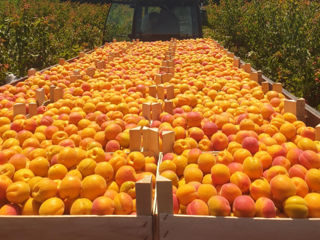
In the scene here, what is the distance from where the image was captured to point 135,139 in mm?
2256

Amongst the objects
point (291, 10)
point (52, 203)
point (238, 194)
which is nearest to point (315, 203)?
point (238, 194)

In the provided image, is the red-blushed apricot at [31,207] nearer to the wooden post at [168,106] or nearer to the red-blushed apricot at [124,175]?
the red-blushed apricot at [124,175]

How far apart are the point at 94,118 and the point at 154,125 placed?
2.02ft

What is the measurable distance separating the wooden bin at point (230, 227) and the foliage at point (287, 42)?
516 cm

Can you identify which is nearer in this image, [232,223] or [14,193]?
[232,223]

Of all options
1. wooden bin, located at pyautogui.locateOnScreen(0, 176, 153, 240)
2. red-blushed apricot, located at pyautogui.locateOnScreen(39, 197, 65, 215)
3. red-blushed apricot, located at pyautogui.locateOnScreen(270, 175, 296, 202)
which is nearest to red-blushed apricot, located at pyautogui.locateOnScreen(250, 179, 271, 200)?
red-blushed apricot, located at pyautogui.locateOnScreen(270, 175, 296, 202)

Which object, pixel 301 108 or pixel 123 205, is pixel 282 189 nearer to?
pixel 123 205

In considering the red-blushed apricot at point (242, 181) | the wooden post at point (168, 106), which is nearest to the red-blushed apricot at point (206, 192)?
the red-blushed apricot at point (242, 181)

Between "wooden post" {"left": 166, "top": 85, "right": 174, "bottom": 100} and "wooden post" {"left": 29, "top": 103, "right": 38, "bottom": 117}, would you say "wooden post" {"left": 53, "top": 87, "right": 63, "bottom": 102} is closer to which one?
"wooden post" {"left": 29, "top": 103, "right": 38, "bottom": 117}

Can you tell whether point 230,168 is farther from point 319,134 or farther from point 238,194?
point 319,134

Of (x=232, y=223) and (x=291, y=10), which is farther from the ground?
(x=291, y=10)

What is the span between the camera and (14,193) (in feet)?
5.55

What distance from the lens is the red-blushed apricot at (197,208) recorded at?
1576 millimetres

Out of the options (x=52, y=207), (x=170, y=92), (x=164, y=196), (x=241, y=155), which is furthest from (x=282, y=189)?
(x=170, y=92)
